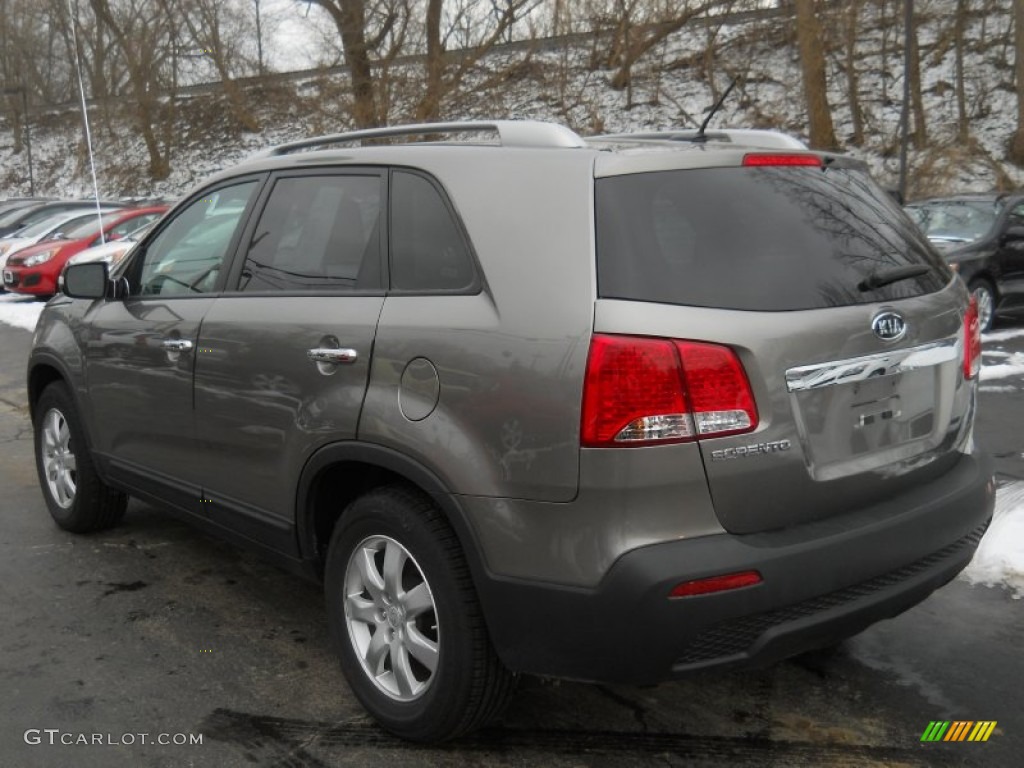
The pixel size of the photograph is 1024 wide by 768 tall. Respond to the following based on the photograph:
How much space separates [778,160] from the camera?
9.35ft

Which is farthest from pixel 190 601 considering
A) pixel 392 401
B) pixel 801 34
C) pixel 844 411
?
pixel 801 34

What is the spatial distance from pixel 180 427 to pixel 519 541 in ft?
5.98

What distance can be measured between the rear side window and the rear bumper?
2.88 feet

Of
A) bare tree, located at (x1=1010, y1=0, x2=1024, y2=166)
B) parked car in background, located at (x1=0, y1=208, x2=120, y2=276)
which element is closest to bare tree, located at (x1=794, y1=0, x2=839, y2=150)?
bare tree, located at (x1=1010, y1=0, x2=1024, y2=166)

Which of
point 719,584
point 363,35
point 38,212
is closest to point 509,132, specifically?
point 719,584

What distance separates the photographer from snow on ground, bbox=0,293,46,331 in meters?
13.8

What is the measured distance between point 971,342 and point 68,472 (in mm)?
4095

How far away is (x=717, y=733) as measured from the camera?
9.97 ft

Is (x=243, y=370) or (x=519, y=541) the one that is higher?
(x=243, y=370)

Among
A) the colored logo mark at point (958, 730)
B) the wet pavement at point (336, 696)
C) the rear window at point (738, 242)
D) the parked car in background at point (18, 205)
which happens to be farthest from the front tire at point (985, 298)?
the parked car in background at point (18, 205)

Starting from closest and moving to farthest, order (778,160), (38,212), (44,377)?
(778,160) → (44,377) → (38,212)

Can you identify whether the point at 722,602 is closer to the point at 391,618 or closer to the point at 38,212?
the point at 391,618

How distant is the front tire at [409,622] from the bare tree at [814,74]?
59.7 feet

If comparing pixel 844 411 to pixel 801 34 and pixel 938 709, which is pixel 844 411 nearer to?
pixel 938 709
